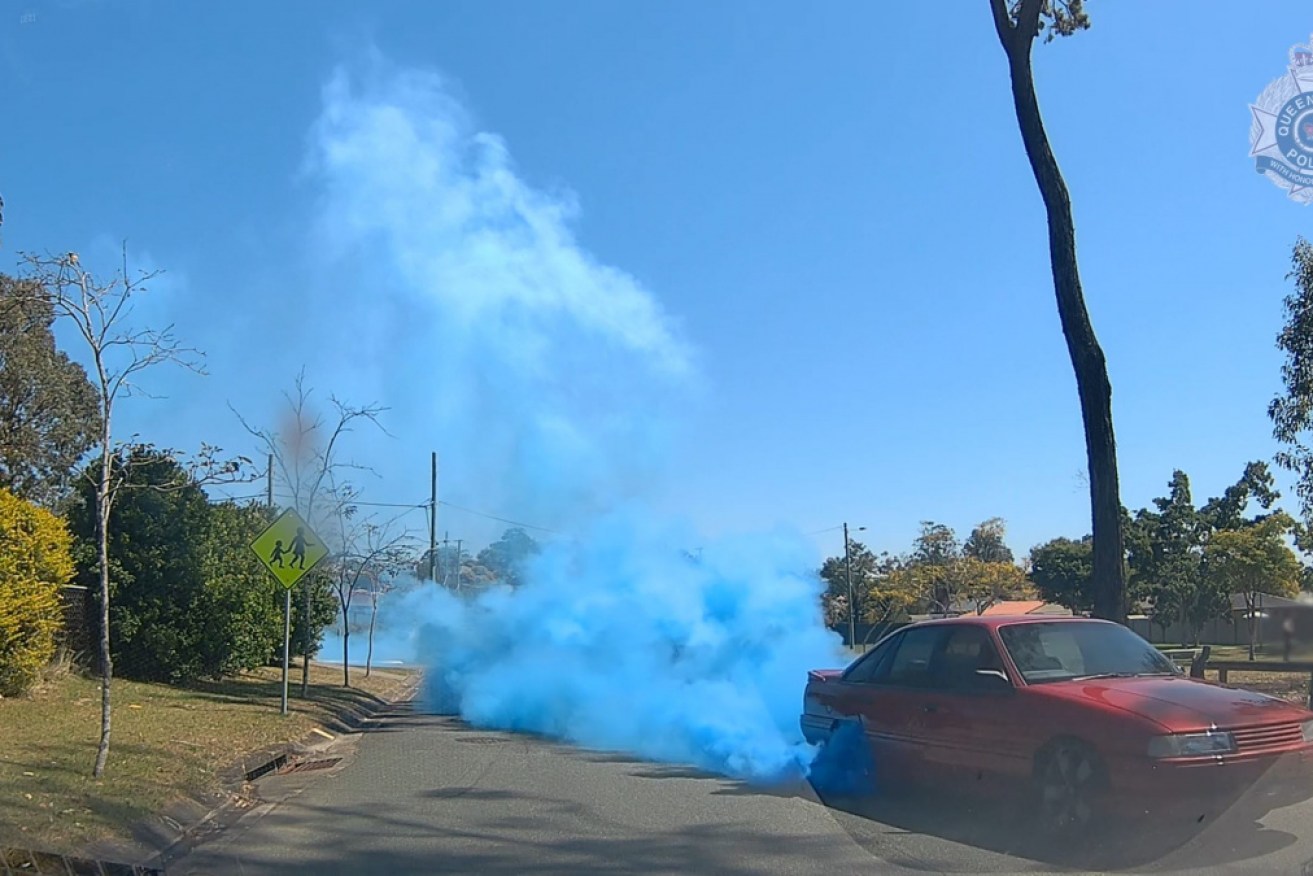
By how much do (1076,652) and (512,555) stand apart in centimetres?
1288

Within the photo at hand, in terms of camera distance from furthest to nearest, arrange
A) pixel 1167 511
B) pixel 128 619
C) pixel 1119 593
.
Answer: pixel 1167 511
pixel 128 619
pixel 1119 593

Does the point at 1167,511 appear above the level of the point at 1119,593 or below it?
above

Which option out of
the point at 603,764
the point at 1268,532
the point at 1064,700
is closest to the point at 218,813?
the point at 603,764

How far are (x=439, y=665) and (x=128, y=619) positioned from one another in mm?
5097

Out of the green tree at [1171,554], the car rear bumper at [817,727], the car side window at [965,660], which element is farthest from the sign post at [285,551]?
the green tree at [1171,554]

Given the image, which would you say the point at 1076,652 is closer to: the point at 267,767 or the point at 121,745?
the point at 267,767

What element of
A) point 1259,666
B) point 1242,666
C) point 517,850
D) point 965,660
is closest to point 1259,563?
point 1242,666

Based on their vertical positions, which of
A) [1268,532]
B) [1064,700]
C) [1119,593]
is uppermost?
[1268,532]

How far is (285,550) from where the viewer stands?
16.3 m

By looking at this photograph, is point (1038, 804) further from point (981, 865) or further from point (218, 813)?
point (218, 813)

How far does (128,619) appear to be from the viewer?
59.2 ft

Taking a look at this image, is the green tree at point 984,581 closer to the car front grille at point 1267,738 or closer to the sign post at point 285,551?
the sign post at point 285,551

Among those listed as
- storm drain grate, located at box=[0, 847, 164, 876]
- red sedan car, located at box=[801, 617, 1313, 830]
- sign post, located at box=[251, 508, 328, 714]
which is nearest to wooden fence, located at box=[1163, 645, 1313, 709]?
red sedan car, located at box=[801, 617, 1313, 830]

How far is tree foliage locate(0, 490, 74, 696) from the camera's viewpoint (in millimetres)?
12992
